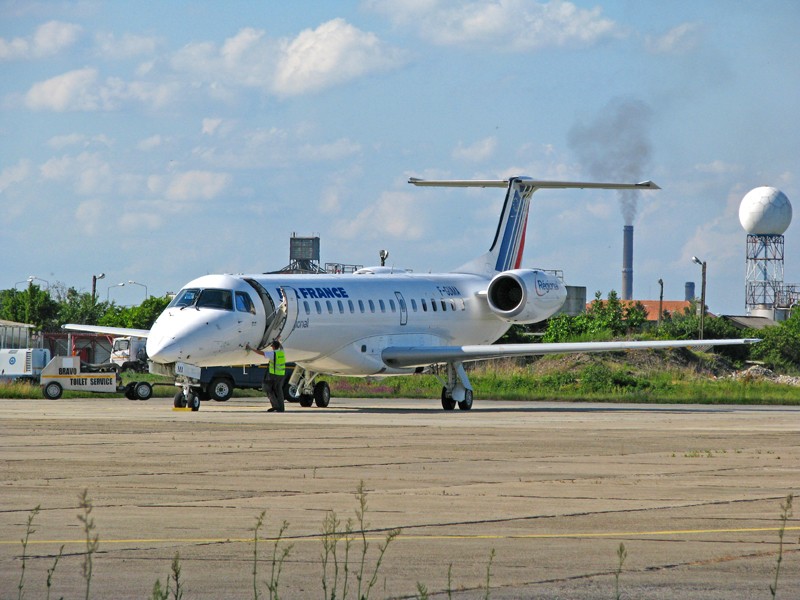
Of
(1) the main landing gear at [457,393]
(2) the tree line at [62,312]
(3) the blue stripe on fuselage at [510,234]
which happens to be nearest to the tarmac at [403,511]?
(1) the main landing gear at [457,393]

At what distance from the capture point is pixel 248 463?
17.0 meters

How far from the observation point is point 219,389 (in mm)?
42344

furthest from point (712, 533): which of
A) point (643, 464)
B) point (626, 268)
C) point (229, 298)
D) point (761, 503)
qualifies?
point (626, 268)

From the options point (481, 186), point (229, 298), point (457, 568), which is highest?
point (481, 186)

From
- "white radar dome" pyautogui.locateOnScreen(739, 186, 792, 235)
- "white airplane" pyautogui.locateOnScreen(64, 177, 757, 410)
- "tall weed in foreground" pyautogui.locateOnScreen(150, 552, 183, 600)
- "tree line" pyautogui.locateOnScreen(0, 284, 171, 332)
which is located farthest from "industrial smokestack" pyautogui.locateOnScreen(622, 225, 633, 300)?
"tall weed in foreground" pyautogui.locateOnScreen(150, 552, 183, 600)

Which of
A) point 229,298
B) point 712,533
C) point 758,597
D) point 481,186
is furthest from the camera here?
point 481,186

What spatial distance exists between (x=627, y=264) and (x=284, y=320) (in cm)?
12257

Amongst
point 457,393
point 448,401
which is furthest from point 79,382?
point 457,393

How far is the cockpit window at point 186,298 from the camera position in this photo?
1313 inches

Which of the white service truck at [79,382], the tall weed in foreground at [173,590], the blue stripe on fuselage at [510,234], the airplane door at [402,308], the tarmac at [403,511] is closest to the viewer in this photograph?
the tall weed in foreground at [173,590]

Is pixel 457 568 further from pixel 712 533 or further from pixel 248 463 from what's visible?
pixel 248 463

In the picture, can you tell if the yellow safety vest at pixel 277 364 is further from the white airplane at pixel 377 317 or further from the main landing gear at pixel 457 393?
the main landing gear at pixel 457 393

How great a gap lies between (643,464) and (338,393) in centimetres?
2963

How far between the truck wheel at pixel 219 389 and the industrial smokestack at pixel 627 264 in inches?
4449
